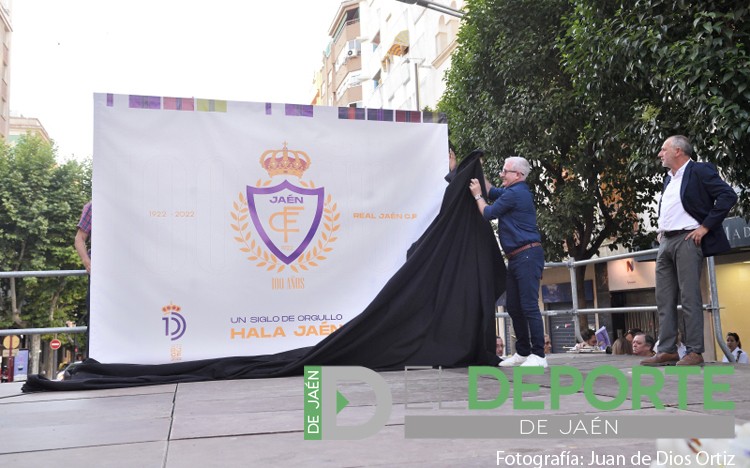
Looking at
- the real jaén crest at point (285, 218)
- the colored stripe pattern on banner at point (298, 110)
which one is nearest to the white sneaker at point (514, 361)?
the real jaén crest at point (285, 218)

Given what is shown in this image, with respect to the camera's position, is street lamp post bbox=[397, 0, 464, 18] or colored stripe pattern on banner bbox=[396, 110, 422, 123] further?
street lamp post bbox=[397, 0, 464, 18]

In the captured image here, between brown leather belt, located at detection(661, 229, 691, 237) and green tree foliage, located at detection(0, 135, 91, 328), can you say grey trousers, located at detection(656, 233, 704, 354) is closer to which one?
brown leather belt, located at detection(661, 229, 691, 237)

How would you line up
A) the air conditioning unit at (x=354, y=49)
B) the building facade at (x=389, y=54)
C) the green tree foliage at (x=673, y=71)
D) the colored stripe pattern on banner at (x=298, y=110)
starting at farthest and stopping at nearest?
the air conditioning unit at (x=354, y=49)
the building facade at (x=389, y=54)
the green tree foliage at (x=673, y=71)
the colored stripe pattern on banner at (x=298, y=110)

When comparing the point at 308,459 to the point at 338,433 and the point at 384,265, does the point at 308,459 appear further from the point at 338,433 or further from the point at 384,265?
the point at 384,265

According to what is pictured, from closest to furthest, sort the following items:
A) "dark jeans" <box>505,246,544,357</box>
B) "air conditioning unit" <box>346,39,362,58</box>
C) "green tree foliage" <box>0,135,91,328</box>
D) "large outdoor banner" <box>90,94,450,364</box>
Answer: "dark jeans" <box>505,246,544,357</box>, "large outdoor banner" <box>90,94,450,364</box>, "green tree foliage" <box>0,135,91,328</box>, "air conditioning unit" <box>346,39,362,58</box>

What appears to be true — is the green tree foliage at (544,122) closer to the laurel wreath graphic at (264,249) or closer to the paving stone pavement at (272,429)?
the laurel wreath graphic at (264,249)

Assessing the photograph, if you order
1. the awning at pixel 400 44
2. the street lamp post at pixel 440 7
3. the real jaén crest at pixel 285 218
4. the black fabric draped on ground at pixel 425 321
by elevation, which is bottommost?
the black fabric draped on ground at pixel 425 321

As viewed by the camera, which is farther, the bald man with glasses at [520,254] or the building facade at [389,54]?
the building facade at [389,54]

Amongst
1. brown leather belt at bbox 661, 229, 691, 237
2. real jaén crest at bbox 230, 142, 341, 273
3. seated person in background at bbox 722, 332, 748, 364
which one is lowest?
seated person in background at bbox 722, 332, 748, 364

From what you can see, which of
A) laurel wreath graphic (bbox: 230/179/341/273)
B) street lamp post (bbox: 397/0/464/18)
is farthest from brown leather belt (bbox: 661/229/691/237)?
street lamp post (bbox: 397/0/464/18)

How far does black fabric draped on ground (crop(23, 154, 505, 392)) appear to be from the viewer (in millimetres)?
5543

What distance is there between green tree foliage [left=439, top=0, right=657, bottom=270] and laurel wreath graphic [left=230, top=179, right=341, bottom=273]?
28.1 ft

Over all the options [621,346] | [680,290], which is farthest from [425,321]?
[621,346]

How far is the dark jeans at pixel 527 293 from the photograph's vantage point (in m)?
5.69
